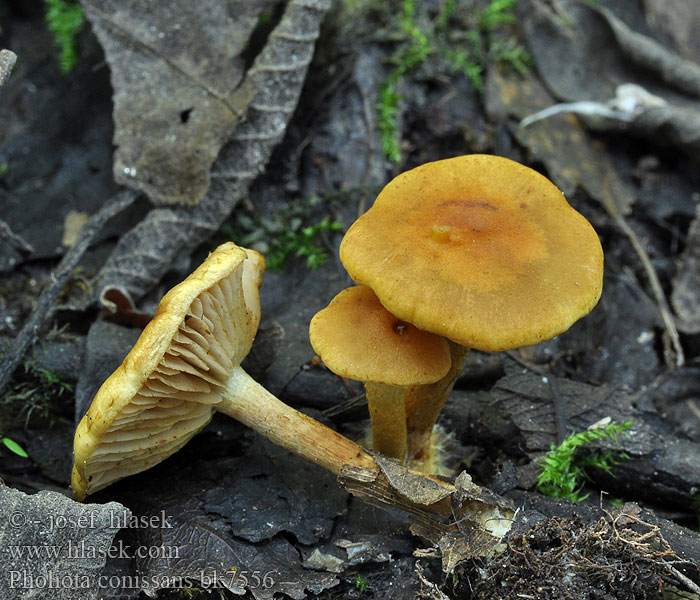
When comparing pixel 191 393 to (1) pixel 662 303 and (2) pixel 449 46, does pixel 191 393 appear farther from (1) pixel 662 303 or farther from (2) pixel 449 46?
(2) pixel 449 46

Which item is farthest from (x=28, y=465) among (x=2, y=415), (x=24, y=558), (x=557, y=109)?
(x=557, y=109)

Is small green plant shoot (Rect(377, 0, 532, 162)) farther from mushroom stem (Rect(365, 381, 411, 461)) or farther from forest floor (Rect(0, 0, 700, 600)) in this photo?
mushroom stem (Rect(365, 381, 411, 461))

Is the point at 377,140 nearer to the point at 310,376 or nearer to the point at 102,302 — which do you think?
the point at 310,376

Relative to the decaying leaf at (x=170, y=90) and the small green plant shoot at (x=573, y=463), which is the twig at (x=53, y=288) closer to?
the decaying leaf at (x=170, y=90)

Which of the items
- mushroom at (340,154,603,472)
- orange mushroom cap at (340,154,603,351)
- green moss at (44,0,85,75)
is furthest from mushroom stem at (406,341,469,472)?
green moss at (44,0,85,75)

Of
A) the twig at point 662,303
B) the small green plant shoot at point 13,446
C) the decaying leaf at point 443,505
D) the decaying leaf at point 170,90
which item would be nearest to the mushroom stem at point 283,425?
the decaying leaf at point 443,505
